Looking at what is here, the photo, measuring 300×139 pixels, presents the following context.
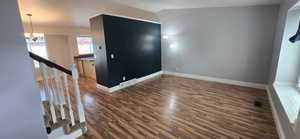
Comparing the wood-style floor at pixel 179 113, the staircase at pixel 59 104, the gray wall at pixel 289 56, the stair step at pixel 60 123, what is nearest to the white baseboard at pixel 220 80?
the wood-style floor at pixel 179 113

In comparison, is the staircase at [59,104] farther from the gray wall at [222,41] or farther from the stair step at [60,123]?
the gray wall at [222,41]

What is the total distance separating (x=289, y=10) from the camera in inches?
89.9

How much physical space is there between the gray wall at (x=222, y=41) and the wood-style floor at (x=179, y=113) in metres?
0.74

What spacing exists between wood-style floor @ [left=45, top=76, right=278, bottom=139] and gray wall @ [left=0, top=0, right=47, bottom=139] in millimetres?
891

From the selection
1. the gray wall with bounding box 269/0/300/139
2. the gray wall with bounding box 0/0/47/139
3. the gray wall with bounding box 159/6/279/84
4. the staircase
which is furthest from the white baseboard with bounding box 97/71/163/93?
the gray wall with bounding box 269/0/300/139

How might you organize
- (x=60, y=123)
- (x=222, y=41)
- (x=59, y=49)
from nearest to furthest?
(x=60, y=123), (x=222, y=41), (x=59, y=49)

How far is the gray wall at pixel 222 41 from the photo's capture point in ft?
12.1

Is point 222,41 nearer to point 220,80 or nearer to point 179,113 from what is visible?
point 220,80

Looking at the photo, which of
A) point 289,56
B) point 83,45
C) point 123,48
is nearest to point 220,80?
point 289,56

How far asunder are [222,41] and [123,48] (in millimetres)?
3215

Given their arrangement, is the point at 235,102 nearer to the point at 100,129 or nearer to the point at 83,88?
the point at 100,129

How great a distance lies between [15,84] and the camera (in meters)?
1.26

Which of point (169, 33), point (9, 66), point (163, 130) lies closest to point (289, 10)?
point (163, 130)

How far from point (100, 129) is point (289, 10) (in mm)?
3836
